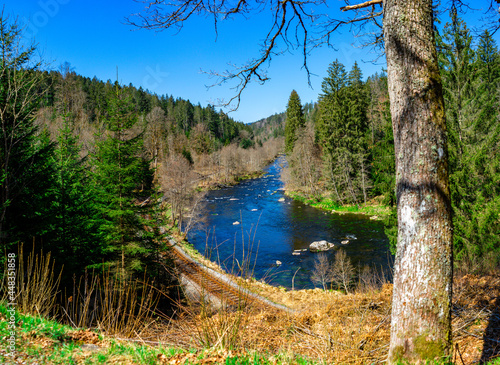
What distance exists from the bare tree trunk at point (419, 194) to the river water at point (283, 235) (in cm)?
737

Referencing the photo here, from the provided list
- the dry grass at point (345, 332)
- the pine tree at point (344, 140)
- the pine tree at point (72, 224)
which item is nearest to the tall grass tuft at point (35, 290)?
the dry grass at point (345, 332)

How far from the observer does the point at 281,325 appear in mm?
3775

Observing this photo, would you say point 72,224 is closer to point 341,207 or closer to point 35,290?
point 35,290

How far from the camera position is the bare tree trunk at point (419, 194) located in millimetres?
2154

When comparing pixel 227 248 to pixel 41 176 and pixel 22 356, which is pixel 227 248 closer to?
pixel 41 176

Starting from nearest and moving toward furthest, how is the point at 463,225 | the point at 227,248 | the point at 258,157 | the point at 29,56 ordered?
the point at 29,56 → the point at 463,225 → the point at 227,248 → the point at 258,157

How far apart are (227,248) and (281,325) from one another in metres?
14.6

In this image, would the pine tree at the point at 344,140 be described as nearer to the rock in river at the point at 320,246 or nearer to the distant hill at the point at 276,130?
the rock in river at the point at 320,246

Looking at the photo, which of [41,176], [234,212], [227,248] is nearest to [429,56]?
[41,176]

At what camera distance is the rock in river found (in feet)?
55.2

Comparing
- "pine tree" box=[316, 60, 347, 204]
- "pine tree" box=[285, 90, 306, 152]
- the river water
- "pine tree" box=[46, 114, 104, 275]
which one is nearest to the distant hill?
"pine tree" box=[285, 90, 306, 152]

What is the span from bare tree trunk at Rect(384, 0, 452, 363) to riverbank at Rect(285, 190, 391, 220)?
72.8 feet

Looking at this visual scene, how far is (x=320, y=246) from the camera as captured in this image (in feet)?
55.6

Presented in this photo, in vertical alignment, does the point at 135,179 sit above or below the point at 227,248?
above
